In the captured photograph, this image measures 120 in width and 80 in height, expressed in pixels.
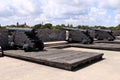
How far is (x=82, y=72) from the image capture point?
19.7 feet

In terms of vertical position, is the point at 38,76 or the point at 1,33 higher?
the point at 1,33

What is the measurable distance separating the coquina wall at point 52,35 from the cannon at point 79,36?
43.3 inches

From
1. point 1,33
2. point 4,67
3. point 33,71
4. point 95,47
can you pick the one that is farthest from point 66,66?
point 95,47

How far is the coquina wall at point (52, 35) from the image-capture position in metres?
15.5

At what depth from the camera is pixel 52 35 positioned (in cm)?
1655

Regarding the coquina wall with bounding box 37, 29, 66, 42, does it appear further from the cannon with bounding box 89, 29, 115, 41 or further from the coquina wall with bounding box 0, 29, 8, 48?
the coquina wall with bounding box 0, 29, 8, 48

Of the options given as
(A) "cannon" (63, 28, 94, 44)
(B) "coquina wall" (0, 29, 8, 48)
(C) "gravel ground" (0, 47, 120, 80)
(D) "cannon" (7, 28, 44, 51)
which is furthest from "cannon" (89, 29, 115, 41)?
(C) "gravel ground" (0, 47, 120, 80)

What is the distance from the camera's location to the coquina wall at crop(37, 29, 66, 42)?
1549 centimetres

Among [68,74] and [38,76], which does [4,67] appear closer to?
[38,76]

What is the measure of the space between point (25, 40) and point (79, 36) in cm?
679

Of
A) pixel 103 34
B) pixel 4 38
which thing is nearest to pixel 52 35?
pixel 103 34

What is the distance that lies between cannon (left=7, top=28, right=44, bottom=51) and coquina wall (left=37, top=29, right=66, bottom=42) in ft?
A: 17.5

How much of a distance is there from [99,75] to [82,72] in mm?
563

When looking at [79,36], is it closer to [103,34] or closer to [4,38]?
[103,34]
